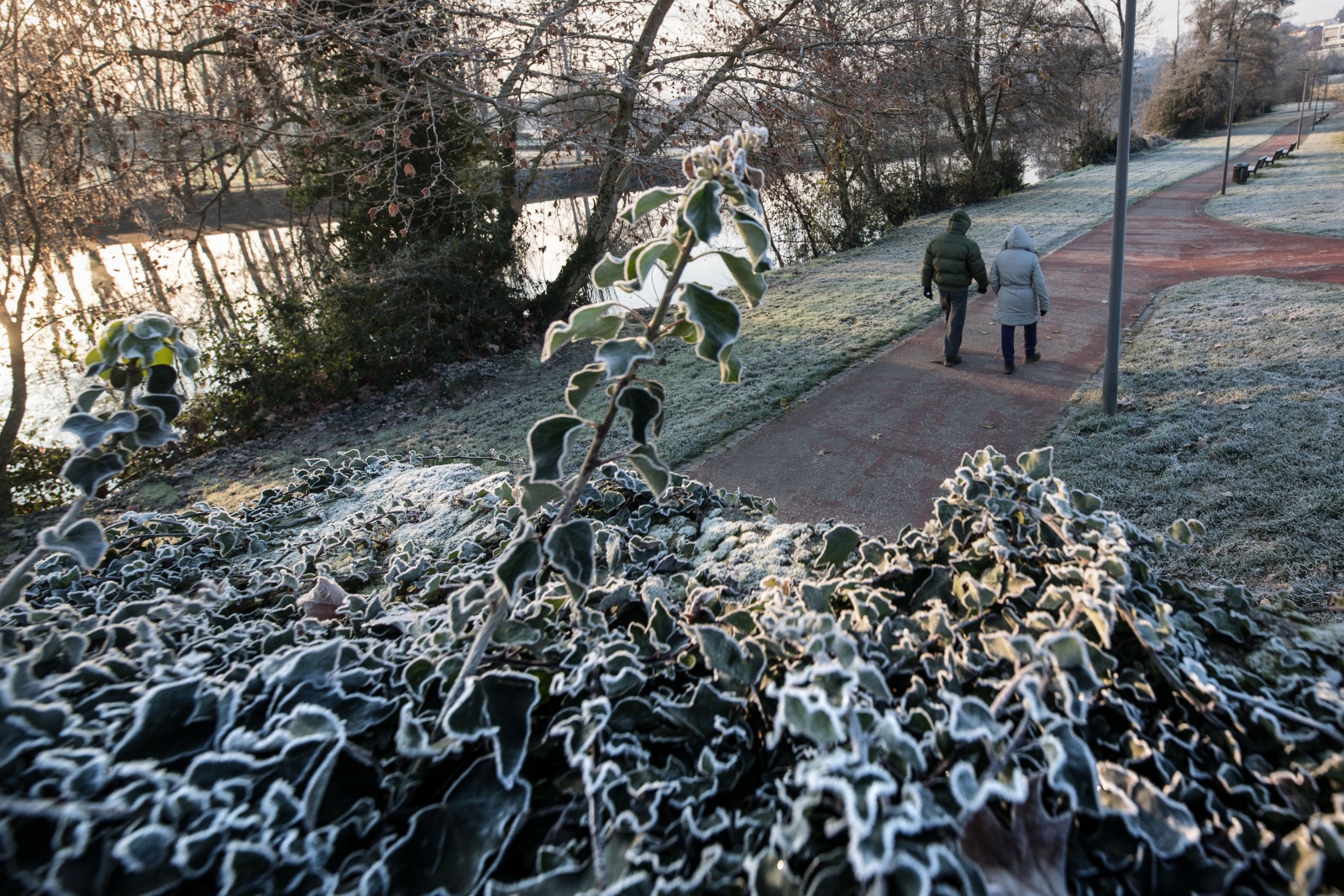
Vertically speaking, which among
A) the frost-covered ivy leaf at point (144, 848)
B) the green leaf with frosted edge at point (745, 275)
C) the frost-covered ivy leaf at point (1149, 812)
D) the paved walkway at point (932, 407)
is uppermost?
the green leaf with frosted edge at point (745, 275)

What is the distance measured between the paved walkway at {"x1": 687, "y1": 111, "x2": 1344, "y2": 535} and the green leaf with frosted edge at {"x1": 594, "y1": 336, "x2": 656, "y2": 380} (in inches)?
118

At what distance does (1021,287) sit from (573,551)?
787 cm

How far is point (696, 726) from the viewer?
1.12 m

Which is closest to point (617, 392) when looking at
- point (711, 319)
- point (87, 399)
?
point (711, 319)

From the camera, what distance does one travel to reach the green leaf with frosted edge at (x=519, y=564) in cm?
110

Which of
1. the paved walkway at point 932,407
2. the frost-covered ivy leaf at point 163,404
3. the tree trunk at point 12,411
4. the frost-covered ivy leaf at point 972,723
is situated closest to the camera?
the frost-covered ivy leaf at point 972,723

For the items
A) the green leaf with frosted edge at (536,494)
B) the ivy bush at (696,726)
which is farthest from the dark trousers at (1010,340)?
the green leaf with frosted edge at (536,494)

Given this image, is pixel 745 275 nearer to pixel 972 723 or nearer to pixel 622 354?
pixel 622 354

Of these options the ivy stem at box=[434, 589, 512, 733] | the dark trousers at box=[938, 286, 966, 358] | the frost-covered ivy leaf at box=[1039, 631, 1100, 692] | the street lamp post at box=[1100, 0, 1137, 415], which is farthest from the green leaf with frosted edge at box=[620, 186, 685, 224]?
the dark trousers at box=[938, 286, 966, 358]

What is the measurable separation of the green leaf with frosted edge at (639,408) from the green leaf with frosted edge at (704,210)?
0.26 metres

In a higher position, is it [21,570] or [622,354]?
[622,354]

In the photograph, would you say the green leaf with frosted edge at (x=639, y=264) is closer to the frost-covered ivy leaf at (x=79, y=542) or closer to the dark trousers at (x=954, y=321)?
the frost-covered ivy leaf at (x=79, y=542)

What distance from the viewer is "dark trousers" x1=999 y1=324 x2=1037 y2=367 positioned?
25.3 ft

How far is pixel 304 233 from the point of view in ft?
36.0
